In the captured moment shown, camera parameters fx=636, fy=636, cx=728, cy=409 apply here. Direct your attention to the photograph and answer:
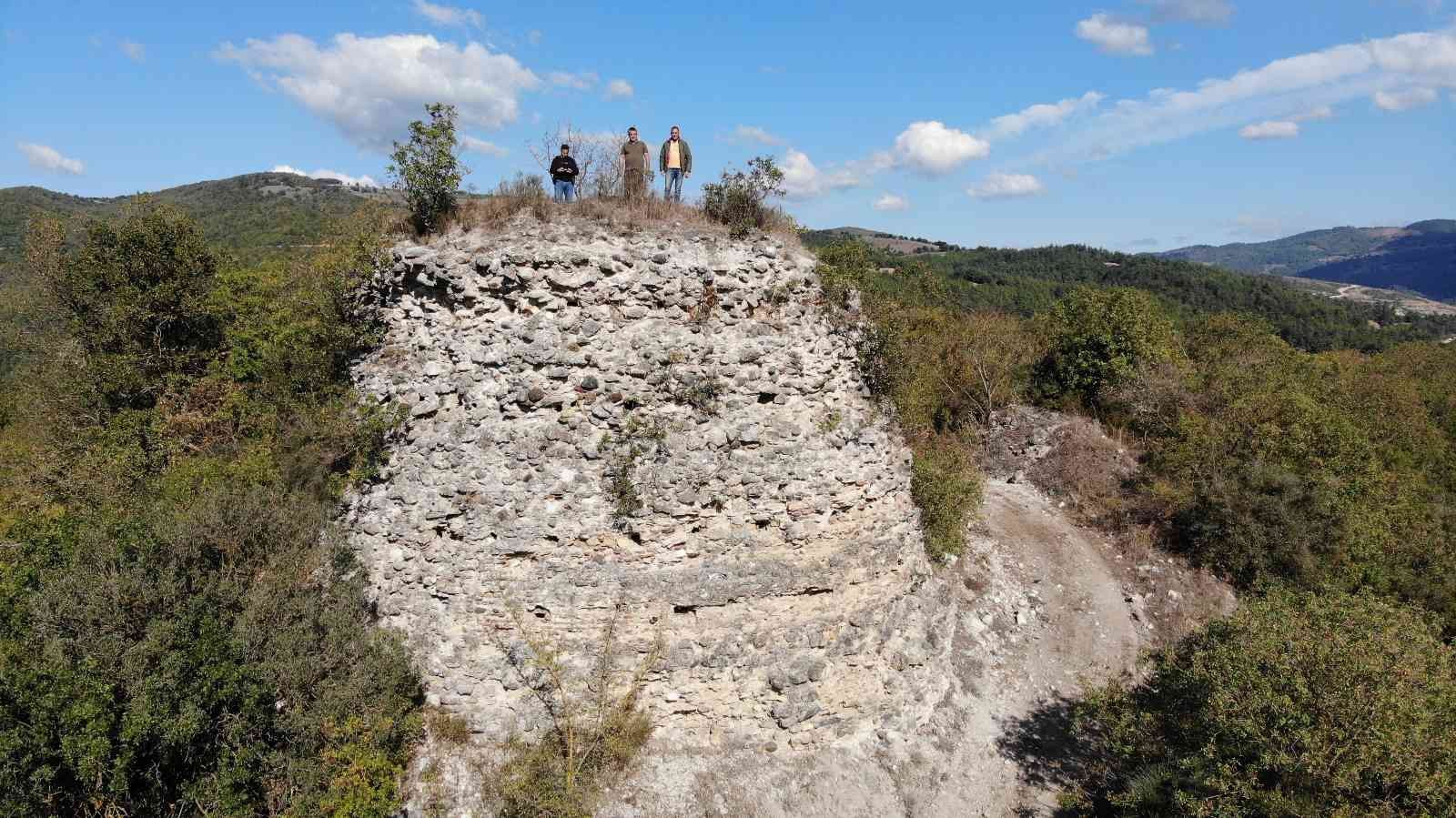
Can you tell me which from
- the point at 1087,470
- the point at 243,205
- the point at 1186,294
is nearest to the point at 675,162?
the point at 1087,470

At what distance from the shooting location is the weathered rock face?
9711 millimetres

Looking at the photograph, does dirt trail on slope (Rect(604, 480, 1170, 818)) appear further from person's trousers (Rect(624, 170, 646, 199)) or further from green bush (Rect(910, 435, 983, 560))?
person's trousers (Rect(624, 170, 646, 199))

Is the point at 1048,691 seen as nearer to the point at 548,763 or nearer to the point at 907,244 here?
the point at 548,763

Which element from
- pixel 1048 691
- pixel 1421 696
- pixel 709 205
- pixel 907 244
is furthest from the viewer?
pixel 907 244

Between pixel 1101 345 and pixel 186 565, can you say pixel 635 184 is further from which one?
pixel 1101 345

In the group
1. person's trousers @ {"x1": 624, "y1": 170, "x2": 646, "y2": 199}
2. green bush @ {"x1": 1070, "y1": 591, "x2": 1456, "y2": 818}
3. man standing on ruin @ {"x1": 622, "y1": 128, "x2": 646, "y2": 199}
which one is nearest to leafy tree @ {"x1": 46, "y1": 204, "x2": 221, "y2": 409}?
man standing on ruin @ {"x1": 622, "y1": 128, "x2": 646, "y2": 199}

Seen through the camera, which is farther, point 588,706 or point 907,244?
point 907,244

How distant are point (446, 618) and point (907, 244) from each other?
113 m

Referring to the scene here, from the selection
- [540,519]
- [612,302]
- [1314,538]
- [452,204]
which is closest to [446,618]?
[540,519]

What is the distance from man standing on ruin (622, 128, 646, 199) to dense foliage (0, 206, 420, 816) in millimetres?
4526

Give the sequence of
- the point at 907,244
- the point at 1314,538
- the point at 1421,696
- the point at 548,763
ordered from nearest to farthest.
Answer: the point at 1421,696 < the point at 548,763 < the point at 1314,538 < the point at 907,244

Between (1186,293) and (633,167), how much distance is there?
89420mm

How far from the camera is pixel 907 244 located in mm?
112375

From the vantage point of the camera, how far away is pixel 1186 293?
78750 millimetres
